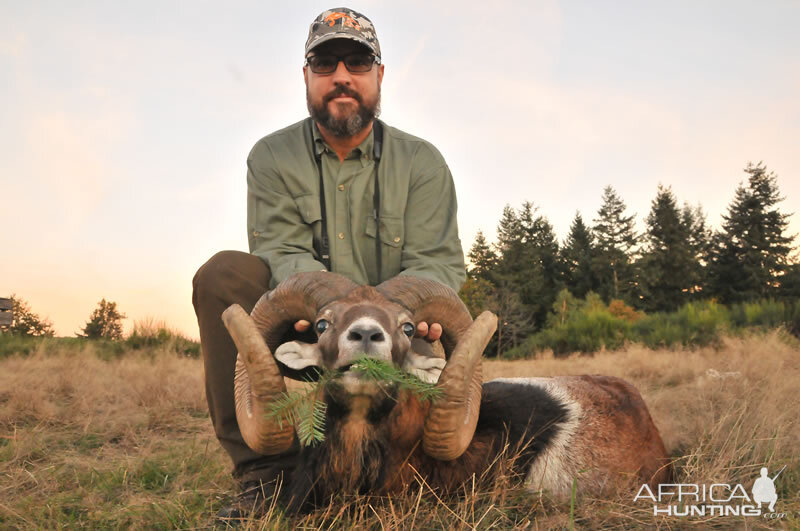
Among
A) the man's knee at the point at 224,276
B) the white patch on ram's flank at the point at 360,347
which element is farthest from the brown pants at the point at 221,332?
the white patch on ram's flank at the point at 360,347

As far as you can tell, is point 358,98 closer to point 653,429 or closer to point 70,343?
point 653,429

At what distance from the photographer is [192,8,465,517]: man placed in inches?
179

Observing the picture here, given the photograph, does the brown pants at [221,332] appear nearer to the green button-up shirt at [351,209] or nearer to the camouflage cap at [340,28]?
the green button-up shirt at [351,209]

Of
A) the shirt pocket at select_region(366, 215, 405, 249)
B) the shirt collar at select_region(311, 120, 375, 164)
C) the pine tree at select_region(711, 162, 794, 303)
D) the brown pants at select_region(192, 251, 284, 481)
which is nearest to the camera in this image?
the brown pants at select_region(192, 251, 284, 481)

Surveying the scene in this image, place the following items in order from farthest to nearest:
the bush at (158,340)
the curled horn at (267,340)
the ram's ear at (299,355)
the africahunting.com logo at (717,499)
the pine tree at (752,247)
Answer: the pine tree at (752,247) < the bush at (158,340) < the africahunting.com logo at (717,499) < the ram's ear at (299,355) < the curled horn at (267,340)

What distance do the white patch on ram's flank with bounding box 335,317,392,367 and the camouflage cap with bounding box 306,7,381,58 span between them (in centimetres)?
247

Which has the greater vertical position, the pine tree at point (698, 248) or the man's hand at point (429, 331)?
the pine tree at point (698, 248)

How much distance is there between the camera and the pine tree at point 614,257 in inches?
2323

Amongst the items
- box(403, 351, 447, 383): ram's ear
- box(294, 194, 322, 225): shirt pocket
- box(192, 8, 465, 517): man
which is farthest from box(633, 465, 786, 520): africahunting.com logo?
box(294, 194, 322, 225): shirt pocket

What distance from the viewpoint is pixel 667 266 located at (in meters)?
60.4

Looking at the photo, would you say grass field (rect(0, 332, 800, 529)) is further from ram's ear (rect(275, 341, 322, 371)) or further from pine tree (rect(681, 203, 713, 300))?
pine tree (rect(681, 203, 713, 300))

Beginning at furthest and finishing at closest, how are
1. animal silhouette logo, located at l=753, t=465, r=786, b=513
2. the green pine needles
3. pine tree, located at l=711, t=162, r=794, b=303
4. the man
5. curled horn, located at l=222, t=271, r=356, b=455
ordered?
pine tree, located at l=711, t=162, r=794, b=303, the man, animal silhouette logo, located at l=753, t=465, r=786, b=513, curled horn, located at l=222, t=271, r=356, b=455, the green pine needles

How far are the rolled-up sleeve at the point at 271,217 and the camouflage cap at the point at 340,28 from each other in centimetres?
95

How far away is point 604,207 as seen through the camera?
72.1 meters
